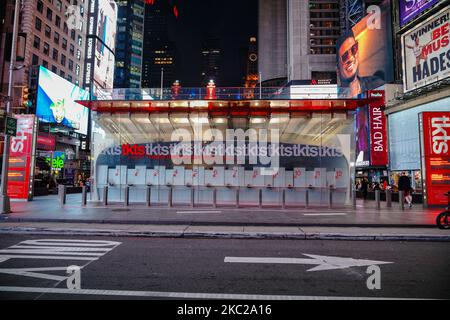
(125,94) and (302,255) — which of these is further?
(125,94)

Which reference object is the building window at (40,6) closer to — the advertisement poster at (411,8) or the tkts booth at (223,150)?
the tkts booth at (223,150)

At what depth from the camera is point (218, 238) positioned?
8.48 m

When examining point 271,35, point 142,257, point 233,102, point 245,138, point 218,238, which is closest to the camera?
point 142,257

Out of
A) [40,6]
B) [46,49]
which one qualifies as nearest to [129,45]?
[40,6]

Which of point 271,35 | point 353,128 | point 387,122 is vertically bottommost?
point 353,128

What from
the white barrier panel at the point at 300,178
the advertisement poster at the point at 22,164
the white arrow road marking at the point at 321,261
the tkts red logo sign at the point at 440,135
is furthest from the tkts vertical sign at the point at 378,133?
the advertisement poster at the point at 22,164

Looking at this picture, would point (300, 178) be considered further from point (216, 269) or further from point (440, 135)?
point (216, 269)

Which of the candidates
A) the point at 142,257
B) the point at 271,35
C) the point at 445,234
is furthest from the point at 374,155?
the point at 271,35

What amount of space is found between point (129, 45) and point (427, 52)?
13440 cm

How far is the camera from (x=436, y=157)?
15.9 meters

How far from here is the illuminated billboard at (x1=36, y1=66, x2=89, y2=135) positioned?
135ft

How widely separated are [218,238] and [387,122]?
3200cm

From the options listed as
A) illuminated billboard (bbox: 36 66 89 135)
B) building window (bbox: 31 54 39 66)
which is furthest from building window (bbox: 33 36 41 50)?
illuminated billboard (bbox: 36 66 89 135)

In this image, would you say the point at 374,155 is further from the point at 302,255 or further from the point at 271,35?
the point at 271,35
